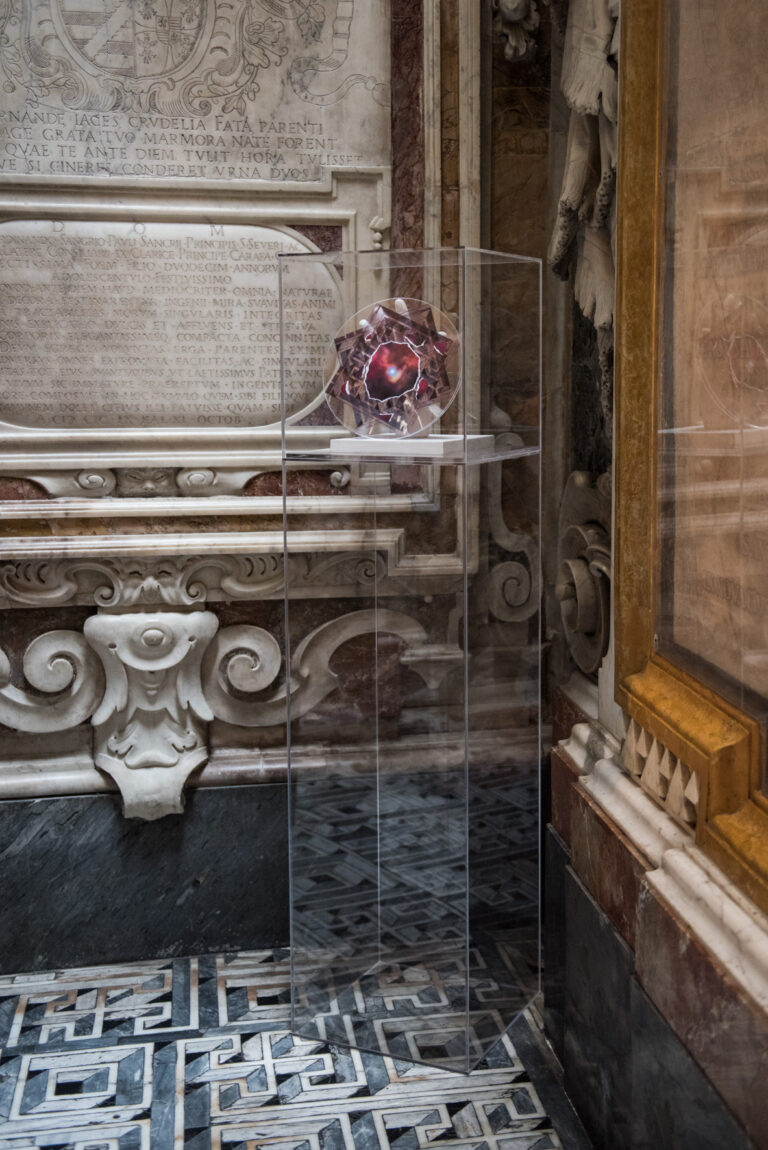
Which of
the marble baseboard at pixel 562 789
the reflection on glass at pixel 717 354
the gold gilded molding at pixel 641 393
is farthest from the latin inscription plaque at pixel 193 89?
the marble baseboard at pixel 562 789

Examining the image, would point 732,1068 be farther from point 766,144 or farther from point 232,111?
point 232,111

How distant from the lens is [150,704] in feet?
8.47

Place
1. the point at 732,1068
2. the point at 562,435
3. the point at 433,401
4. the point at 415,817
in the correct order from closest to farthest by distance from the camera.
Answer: the point at 732,1068, the point at 433,401, the point at 415,817, the point at 562,435

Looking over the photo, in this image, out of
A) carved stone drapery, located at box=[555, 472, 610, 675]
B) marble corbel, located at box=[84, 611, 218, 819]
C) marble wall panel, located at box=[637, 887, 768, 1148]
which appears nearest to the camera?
marble wall panel, located at box=[637, 887, 768, 1148]

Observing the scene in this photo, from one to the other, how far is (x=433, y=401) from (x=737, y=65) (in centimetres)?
72

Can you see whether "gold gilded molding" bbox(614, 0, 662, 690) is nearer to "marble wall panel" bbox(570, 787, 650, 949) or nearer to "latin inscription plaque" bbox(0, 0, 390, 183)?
"marble wall panel" bbox(570, 787, 650, 949)

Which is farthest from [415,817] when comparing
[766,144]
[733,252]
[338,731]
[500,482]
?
[766,144]

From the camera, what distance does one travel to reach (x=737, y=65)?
4.98 feet

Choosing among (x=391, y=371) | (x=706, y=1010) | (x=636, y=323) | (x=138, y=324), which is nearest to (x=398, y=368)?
(x=391, y=371)

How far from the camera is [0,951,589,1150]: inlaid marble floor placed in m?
1.99

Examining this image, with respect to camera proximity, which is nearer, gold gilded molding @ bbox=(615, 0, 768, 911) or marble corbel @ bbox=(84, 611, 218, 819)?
gold gilded molding @ bbox=(615, 0, 768, 911)


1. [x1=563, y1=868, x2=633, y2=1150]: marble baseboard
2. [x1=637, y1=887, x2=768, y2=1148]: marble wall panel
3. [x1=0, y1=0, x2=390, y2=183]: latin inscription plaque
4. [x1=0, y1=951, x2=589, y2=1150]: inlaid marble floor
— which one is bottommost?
[x1=0, y1=951, x2=589, y2=1150]: inlaid marble floor

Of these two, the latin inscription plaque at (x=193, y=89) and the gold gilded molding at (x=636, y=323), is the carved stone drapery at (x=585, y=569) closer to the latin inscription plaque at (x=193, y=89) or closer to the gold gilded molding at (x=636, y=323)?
the gold gilded molding at (x=636, y=323)

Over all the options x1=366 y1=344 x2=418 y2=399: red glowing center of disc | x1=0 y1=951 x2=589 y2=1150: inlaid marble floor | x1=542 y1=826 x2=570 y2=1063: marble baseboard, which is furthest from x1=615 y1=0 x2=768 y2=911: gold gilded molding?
x1=0 y1=951 x2=589 y2=1150: inlaid marble floor
